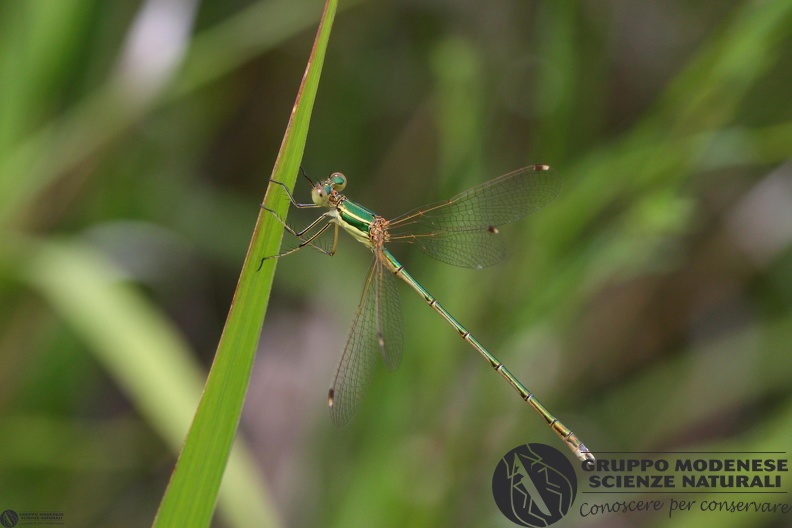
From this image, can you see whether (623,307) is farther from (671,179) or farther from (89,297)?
(89,297)

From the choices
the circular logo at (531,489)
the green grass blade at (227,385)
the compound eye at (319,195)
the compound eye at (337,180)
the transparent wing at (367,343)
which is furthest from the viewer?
the compound eye at (337,180)

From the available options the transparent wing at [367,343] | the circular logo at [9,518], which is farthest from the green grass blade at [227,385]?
the circular logo at [9,518]

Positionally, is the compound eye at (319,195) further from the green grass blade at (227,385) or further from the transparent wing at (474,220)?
the green grass blade at (227,385)

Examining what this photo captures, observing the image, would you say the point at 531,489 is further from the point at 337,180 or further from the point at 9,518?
the point at 9,518

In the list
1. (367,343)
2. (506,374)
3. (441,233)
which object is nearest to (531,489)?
(506,374)

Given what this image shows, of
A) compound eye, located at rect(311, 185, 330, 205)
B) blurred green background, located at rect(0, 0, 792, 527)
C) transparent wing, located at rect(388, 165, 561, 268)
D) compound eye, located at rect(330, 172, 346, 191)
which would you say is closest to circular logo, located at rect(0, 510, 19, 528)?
blurred green background, located at rect(0, 0, 792, 527)

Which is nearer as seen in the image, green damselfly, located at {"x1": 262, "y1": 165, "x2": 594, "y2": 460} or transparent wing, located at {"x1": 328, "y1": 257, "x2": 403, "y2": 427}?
transparent wing, located at {"x1": 328, "y1": 257, "x2": 403, "y2": 427}

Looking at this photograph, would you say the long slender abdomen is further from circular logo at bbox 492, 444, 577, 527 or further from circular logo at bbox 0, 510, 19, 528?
circular logo at bbox 0, 510, 19, 528
